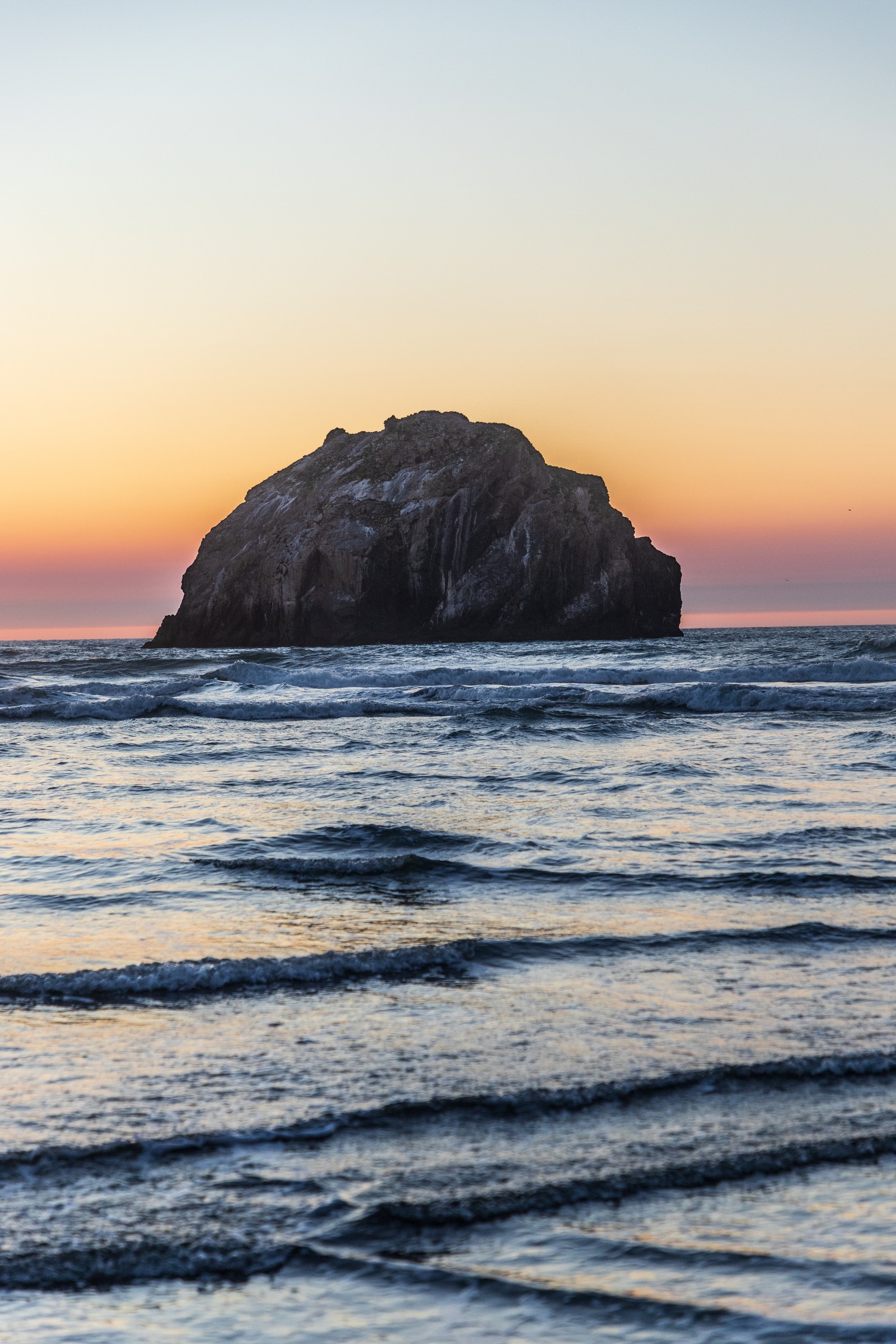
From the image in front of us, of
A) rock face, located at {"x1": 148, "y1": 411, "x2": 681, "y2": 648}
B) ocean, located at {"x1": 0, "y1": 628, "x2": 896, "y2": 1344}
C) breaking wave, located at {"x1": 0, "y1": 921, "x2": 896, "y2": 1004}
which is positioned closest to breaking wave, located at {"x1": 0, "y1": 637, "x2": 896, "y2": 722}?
ocean, located at {"x1": 0, "y1": 628, "x2": 896, "y2": 1344}

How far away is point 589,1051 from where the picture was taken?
3.76 metres

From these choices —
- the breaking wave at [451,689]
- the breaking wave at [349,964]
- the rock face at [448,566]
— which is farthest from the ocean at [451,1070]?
the rock face at [448,566]

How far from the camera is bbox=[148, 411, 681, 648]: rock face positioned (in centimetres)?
8456

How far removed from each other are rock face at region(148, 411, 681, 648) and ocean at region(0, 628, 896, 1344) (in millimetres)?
74879

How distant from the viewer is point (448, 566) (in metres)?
85.8

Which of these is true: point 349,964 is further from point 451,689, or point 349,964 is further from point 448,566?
point 448,566

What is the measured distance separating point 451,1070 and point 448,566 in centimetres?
8271

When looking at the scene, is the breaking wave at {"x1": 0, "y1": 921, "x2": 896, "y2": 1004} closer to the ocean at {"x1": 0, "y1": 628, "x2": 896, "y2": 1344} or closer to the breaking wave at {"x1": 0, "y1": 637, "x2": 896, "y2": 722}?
the ocean at {"x1": 0, "y1": 628, "x2": 896, "y2": 1344}

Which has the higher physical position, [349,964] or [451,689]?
[451,689]

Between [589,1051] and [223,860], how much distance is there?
401cm

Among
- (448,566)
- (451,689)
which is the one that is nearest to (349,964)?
(451,689)

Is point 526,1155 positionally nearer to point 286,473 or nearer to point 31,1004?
point 31,1004

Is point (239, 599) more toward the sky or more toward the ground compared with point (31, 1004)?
more toward the sky

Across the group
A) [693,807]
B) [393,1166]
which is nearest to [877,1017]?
[393,1166]
